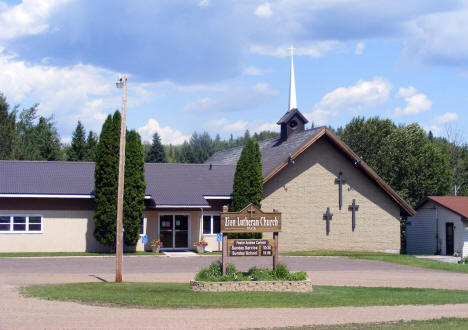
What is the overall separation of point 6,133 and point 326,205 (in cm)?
4007

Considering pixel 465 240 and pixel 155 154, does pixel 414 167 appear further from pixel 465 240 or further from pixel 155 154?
pixel 155 154

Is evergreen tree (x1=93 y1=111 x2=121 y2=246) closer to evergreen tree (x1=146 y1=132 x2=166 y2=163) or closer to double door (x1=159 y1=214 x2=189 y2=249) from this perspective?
double door (x1=159 y1=214 x2=189 y2=249)

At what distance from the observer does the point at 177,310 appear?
47.6ft

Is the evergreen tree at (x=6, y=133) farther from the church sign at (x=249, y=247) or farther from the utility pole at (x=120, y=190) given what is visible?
the church sign at (x=249, y=247)

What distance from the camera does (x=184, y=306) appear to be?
15.1 meters

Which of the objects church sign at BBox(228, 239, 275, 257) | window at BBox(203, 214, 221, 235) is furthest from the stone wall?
window at BBox(203, 214, 221, 235)

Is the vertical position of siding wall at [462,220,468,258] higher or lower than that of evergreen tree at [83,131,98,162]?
lower

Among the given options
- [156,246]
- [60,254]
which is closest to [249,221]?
[156,246]

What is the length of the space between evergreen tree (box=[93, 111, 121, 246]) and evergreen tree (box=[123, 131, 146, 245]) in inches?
25.5

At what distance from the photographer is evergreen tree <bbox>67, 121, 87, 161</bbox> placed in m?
70.2

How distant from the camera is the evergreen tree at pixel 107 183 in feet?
108

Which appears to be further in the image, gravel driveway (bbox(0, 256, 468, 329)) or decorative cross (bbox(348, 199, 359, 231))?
decorative cross (bbox(348, 199, 359, 231))

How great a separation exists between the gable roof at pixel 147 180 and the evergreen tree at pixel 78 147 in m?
32.3

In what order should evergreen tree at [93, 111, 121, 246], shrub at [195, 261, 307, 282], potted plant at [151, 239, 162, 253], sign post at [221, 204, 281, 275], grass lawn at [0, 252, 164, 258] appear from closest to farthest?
shrub at [195, 261, 307, 282], sign post at [221, 204, 281, 275], grass lawn at [0, 252, 164, 258], evergreen tree at [93, 111, 121, 246], potted plant at [151, 239, 162, 253]
